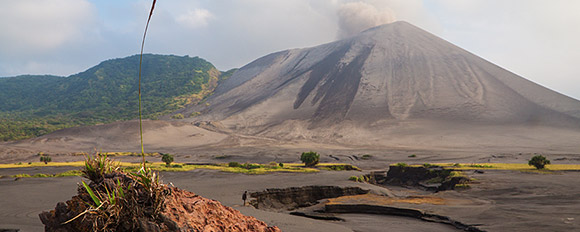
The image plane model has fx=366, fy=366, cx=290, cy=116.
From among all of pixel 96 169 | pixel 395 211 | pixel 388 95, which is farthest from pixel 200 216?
pixel 388 95

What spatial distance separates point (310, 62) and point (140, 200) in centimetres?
18346

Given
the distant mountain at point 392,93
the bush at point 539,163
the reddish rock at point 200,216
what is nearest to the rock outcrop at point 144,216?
the reddish rock at point 200,216

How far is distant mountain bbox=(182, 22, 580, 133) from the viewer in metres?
114

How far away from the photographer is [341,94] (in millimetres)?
136625

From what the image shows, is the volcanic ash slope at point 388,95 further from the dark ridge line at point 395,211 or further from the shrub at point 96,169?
the shrub at point 96,169

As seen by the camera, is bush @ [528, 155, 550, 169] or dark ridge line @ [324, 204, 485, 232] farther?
bush @ [528, 155, 550, 169]

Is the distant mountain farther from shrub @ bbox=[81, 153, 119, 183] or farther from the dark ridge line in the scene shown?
shrub @ bbox=[81, 153, 119, 183]

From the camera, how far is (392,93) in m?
130

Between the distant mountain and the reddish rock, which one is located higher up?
the distant mountain

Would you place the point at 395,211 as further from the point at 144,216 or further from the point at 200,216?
the point at 144,216

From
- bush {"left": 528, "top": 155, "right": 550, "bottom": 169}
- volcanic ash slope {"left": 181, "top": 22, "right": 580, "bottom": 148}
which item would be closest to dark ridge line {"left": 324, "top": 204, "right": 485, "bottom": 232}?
bush {"left": 528, "top": 155, "right": 550, "bottom": 169}

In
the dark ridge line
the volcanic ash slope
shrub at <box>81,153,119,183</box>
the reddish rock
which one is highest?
the volcanic ash slope

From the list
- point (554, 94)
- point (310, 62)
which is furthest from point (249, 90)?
point (554, 94)

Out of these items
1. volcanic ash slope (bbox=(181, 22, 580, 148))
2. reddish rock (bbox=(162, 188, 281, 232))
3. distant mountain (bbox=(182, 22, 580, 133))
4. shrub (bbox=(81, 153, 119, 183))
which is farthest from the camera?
distant mountain (bbox=(182, 22, 580, 133))
